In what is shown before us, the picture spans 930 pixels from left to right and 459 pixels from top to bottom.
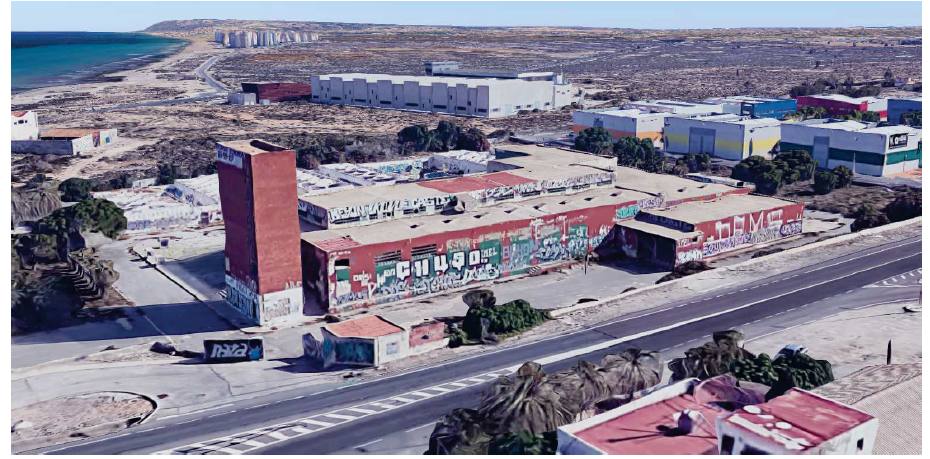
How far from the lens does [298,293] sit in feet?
243

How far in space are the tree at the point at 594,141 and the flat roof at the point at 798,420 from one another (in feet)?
357

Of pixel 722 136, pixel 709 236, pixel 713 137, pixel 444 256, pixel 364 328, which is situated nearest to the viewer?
pixel 364 328

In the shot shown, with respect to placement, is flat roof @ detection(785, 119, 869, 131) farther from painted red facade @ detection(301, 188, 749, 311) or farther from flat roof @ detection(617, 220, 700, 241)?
painted red facade @ detection(301, 188, 749, 311)

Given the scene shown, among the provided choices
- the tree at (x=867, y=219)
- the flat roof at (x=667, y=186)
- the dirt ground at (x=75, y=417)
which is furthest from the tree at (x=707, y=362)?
the tree at (x=867, y=219)

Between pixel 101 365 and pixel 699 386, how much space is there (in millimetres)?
41898

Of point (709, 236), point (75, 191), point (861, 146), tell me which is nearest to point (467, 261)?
point (709, 236)

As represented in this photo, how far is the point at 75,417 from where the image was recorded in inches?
2195

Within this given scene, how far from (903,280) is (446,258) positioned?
135ft

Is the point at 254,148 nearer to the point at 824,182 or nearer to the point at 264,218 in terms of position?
the point at 264,218

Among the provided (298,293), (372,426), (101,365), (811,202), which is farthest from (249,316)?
(811,202)

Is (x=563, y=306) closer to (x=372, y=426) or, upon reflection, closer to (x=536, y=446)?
(x=372, y=426)

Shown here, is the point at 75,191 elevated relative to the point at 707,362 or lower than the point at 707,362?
elevated

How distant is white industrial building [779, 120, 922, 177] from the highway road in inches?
1875

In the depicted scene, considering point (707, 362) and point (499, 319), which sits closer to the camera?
point (707, 362)
